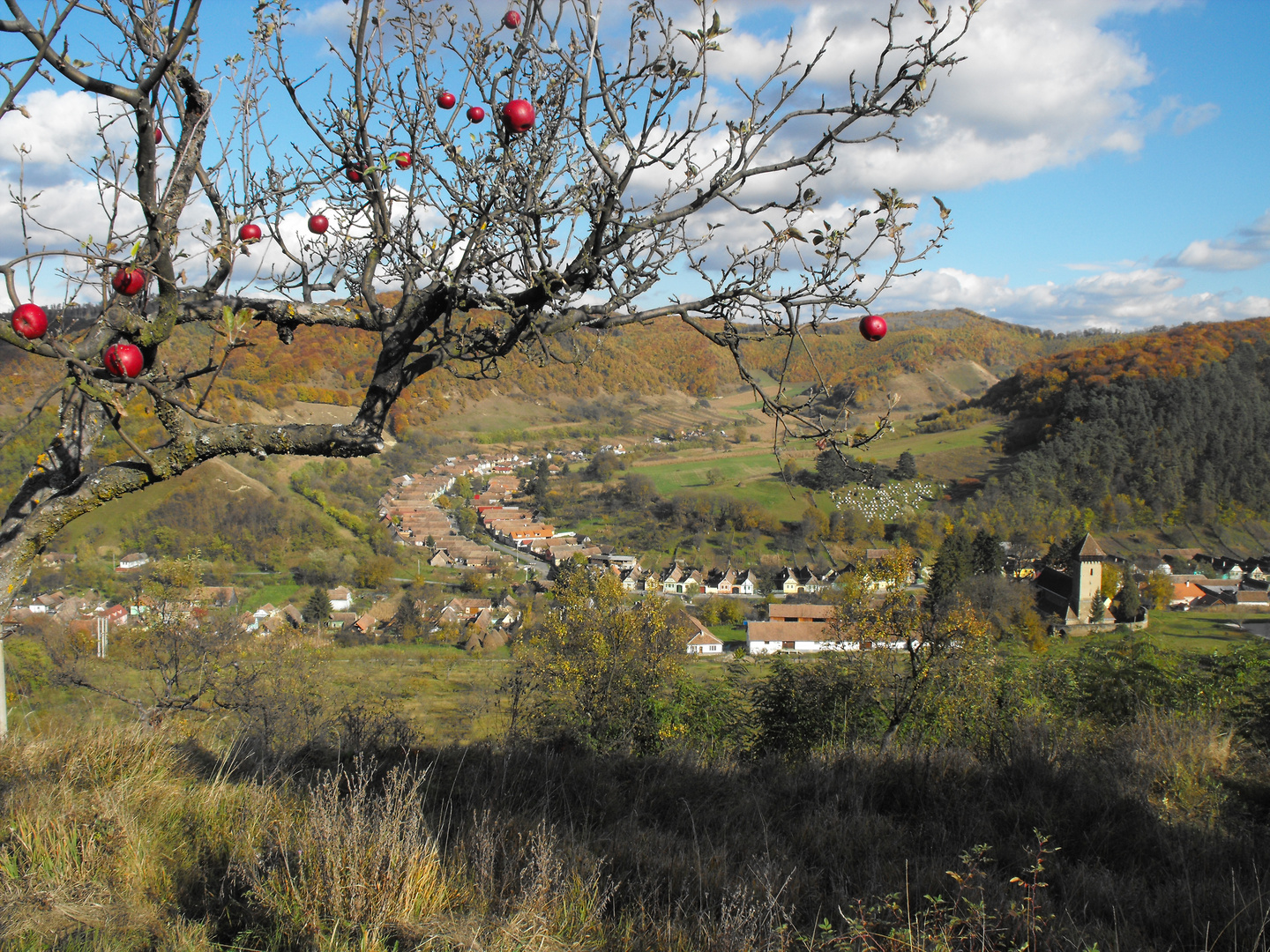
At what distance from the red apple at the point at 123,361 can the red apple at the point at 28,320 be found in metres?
0.14

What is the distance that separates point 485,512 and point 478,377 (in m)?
60.8

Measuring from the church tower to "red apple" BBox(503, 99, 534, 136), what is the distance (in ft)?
141

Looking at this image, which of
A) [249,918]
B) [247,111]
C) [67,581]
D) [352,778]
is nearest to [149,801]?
[352,778]

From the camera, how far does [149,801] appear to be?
3.06 meters

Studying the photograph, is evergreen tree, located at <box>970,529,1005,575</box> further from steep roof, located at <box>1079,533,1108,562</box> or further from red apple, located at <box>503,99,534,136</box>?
red apple, located at <box>503,99,534,136</box>

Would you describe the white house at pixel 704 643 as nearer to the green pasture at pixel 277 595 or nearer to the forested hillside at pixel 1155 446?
the green pasture at pixel 277 595

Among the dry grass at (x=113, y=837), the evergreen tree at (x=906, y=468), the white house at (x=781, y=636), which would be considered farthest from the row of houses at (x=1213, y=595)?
the dry grass at (x=113, y=837)

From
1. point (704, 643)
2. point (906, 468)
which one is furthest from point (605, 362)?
point (906, 468)

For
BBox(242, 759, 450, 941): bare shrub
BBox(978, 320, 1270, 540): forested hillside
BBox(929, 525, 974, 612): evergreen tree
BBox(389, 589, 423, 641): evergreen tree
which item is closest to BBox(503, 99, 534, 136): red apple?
BBox(242, 759, 450, 941): bare shrub

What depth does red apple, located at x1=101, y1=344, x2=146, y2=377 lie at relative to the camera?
66.4 inches

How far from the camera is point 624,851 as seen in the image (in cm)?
294

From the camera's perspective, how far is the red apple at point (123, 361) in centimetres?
169

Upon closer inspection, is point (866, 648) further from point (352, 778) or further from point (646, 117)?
point (646, 117)

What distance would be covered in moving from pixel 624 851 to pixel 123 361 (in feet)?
8.33
